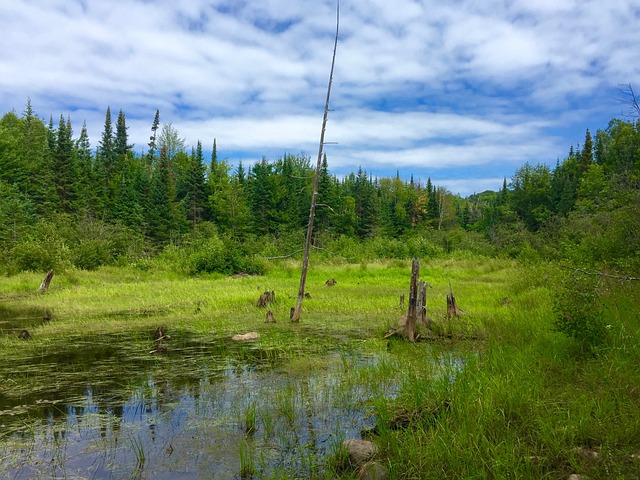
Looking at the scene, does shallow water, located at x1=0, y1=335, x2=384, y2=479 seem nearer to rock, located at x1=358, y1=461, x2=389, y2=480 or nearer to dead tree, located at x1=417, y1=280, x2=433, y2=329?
rock, located at x1=358, y1=461, x2=389, y2=480

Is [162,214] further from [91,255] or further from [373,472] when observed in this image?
[373,472]

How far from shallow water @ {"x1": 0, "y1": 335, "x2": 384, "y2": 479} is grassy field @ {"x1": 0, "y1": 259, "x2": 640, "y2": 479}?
49 mm

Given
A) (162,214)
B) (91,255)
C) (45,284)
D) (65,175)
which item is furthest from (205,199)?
(45,284)

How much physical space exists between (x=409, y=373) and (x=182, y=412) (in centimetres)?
353

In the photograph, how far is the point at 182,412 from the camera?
6324mm

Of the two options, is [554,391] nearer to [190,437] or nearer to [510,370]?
[510,370]

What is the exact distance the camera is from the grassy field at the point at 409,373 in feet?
14.2

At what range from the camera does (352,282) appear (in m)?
24.6

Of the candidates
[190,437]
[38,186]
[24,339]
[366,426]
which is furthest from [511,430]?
[38,186]

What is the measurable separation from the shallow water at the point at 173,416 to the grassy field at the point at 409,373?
0.16ft

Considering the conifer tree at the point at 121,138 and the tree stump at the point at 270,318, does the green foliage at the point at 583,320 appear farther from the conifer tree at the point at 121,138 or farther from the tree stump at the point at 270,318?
the conifer tree at the point at 121,138

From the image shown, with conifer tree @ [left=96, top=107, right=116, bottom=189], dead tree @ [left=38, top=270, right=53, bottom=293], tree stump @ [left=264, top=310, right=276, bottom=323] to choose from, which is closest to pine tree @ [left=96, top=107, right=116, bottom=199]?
conifer tree @ [left=96, top=107, right=116, bottom=189]

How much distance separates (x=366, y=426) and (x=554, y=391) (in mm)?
2452

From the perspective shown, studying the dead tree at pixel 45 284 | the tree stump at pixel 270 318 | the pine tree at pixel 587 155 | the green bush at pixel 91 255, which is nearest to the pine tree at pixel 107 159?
the green bush at pixel 91 255
